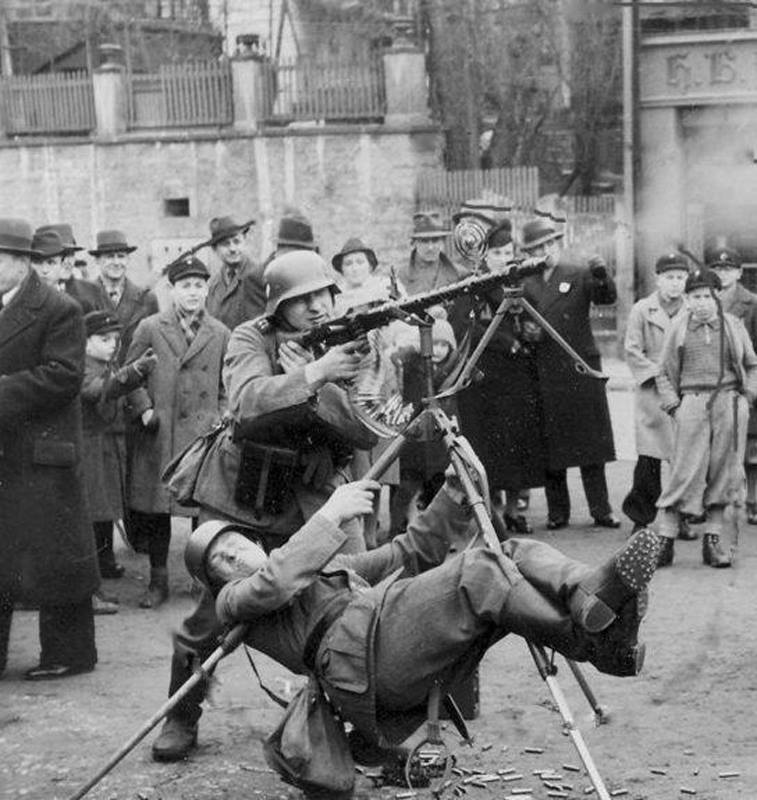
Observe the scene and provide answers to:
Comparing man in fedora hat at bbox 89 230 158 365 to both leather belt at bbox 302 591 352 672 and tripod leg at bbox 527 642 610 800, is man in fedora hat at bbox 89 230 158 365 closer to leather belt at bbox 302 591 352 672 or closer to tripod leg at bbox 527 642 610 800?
leather belt at bbox 302 591 352 672

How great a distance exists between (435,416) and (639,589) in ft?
3.87

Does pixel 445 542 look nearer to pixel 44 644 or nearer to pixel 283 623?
pixel 283 623

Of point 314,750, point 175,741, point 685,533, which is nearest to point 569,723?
point 314,750

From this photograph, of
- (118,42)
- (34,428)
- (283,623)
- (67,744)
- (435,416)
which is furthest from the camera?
(118,42)

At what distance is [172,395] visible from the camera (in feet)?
31.2

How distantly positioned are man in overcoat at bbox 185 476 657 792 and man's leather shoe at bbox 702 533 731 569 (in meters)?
4.14

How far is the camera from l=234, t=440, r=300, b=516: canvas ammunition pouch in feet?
20.7

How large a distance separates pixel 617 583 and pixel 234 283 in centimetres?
634

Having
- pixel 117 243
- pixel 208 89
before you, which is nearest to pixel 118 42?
pixel 208 89

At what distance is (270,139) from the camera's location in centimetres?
2350

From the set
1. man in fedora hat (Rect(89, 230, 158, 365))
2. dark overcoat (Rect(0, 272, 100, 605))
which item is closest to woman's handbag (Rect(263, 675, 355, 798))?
dark overcoat (Rect(0, 272, 100, 605))

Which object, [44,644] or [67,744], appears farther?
[44,644]

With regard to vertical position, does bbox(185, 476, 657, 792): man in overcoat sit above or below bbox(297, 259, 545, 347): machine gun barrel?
below

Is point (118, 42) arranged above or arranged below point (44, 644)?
above
